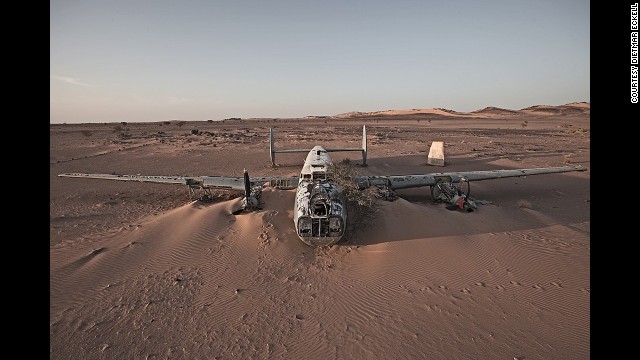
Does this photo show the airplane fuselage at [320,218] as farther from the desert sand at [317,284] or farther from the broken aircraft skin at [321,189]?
the desert sand at [317,284]

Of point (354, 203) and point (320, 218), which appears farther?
point (354, 203)

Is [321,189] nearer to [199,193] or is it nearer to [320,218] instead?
[320,218]

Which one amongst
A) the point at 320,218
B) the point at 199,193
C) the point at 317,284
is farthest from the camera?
the point at 199,193

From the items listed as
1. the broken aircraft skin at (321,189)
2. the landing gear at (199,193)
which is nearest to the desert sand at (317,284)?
the broken aircraft skin at (321,189)

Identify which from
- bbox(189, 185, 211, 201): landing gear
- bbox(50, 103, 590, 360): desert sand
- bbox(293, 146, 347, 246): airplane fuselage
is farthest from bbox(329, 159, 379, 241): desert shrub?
bbox(189, 185, 211, 201): landing gear

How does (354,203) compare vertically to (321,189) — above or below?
below

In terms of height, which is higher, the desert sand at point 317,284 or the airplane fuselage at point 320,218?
the airplane fuselage at point 320,218

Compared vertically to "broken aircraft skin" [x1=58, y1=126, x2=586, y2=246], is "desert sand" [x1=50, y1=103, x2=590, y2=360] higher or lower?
lower

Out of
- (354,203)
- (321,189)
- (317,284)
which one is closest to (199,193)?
(354,203)

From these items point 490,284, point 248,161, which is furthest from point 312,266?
point 248,161

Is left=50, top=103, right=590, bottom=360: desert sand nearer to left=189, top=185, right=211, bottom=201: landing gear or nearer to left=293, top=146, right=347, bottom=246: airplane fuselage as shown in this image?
left=293, top=146, right=347, bottom=246: airplane fuselage
